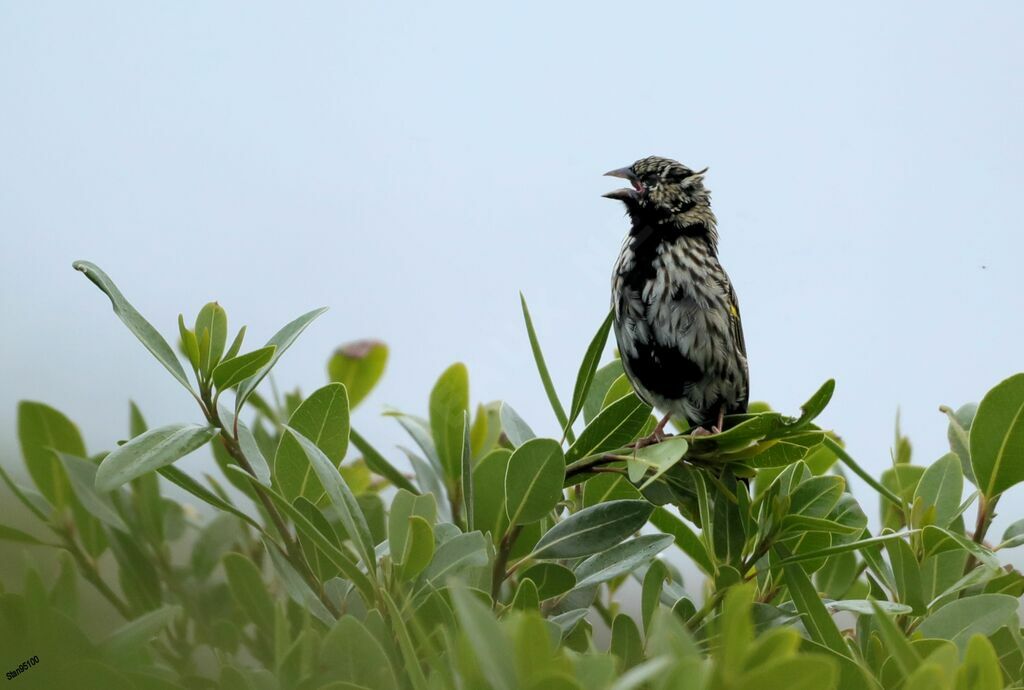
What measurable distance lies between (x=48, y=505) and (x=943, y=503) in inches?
33.5

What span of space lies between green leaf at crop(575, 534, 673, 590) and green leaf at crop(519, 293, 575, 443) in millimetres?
120

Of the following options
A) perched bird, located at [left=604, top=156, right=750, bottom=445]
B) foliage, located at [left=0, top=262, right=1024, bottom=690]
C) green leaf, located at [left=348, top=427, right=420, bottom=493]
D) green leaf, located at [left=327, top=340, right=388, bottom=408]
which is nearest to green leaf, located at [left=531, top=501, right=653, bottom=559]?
foliage, located at [left=0, top=262, right=1024, bottom=690]

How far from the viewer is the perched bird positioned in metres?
1.93

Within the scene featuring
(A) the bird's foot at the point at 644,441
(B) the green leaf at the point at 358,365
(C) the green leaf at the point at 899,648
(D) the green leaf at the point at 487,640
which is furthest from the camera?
(B) the green leaf at the point at 358,365

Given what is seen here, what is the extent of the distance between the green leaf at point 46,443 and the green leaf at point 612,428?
45 centimetres

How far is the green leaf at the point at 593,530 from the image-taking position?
35.1 inches

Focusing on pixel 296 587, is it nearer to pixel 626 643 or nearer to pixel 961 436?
pixel 626 643

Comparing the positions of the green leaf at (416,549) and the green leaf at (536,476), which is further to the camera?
the green leaf at (536,476)

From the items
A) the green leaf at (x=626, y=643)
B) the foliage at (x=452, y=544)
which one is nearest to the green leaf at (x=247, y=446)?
the foliage at (x=452, y=544)

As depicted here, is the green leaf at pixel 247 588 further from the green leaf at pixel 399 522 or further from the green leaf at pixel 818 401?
the green leaf at pixel 818 401

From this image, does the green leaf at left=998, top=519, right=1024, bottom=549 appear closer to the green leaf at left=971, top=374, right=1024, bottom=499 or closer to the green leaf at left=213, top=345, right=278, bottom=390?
the green leaf at left=971, top=374, right=1024, bottom=499

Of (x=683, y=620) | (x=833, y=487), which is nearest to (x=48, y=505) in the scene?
(x=683, y=620)

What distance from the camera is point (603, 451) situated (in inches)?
40.8

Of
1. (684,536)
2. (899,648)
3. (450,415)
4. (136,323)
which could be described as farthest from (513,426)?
(899,648)
